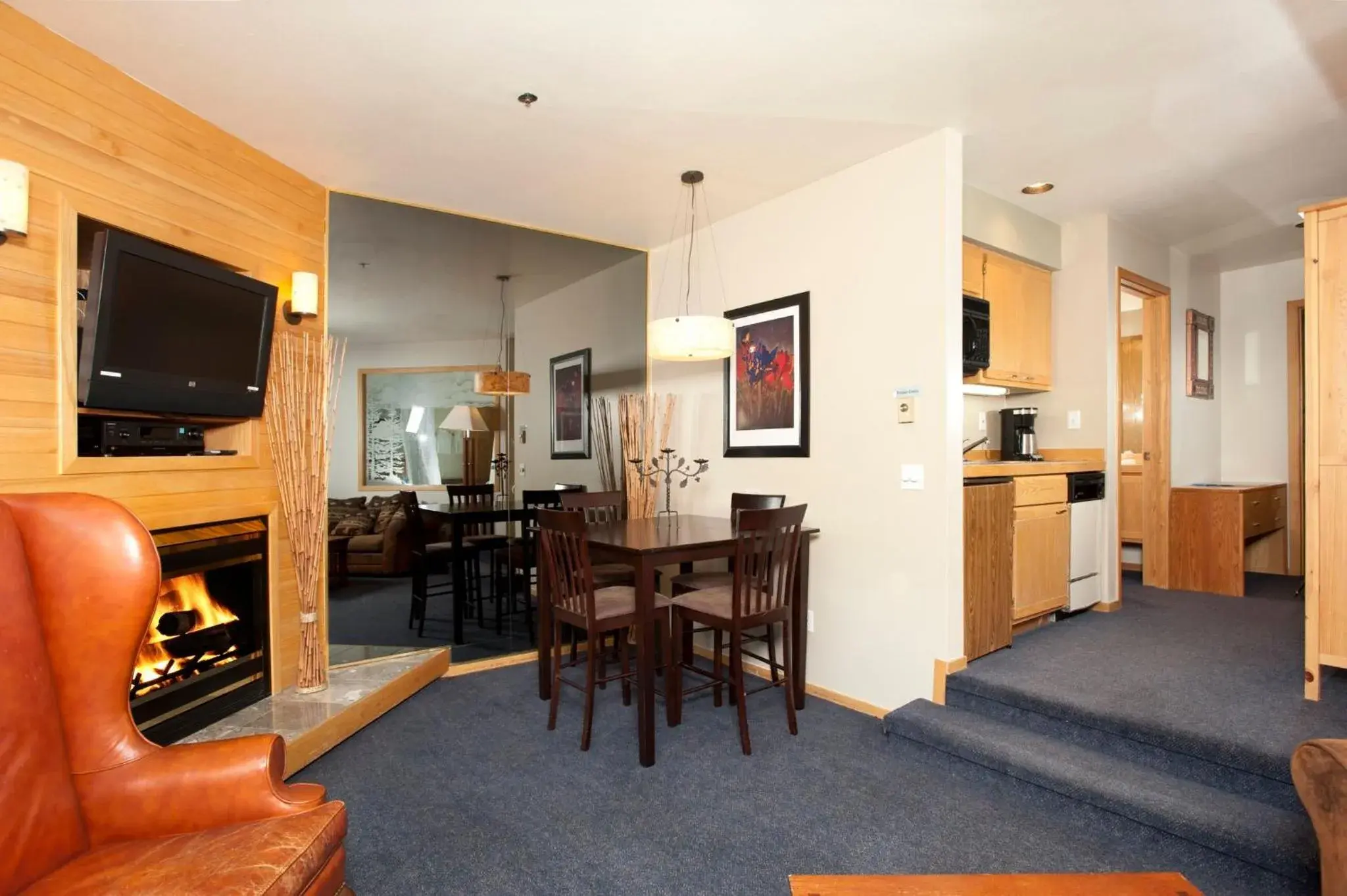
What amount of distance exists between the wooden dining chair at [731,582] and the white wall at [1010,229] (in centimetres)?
184

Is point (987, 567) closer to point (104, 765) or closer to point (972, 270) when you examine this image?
point (972, 270)

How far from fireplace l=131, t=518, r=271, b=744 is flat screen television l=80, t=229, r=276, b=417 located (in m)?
0.54

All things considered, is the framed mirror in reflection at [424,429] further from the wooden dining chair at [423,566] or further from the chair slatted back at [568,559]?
the chair slatted back at [568,559]

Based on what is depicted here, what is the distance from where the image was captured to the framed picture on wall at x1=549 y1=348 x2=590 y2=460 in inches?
175

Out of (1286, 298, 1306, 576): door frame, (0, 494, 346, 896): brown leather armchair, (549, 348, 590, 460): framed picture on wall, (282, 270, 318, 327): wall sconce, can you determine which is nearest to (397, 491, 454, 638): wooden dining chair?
(549, 348, 590, 460): framed picture on wall

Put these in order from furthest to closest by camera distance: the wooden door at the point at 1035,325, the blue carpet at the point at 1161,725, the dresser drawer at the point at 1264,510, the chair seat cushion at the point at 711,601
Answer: the dresser drawer at the point at 1264,510 < the wooden door at the point at 1035,325 < the chair seat cushion at the point at 711,601 < the blue carpet at the point at 1161,725

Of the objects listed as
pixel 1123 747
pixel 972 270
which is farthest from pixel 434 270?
pixel 1123 747

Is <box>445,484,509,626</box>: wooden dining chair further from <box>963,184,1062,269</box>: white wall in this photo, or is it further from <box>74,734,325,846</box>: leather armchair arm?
<box>963,184,1062,269</box>: white wall

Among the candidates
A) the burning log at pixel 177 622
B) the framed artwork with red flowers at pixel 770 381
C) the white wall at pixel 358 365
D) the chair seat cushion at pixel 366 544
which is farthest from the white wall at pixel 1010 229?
the burning log at pixel 177 622

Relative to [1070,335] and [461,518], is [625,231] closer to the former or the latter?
[461,518]

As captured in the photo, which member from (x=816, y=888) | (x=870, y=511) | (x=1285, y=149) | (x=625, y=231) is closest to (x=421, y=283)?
(x=625, y=231)

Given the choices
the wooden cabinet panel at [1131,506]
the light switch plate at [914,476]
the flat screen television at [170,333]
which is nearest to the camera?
the flat screen television at [170,333]

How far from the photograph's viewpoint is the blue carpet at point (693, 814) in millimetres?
1985

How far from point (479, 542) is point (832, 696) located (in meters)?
2.22
